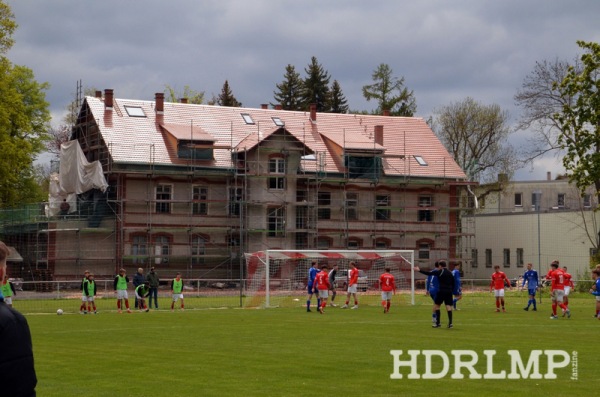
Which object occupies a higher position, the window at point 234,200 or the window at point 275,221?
the window at point 234,200

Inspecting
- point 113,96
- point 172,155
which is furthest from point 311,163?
point 113,96

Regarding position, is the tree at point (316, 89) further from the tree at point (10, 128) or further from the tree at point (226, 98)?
the tree at point (10, 128)

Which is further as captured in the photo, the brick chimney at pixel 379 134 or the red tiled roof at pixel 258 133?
the brick chimney at pixel 379 134

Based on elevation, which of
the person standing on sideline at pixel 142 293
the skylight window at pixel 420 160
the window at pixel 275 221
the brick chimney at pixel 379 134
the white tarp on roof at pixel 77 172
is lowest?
the person standing on sideline at pixel 142 293

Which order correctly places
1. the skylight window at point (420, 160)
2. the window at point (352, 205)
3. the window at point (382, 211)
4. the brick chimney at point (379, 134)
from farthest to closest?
1. the brick chimney at point (379, 134)
2. the skylight window at point (420, 160)
3. the window at point (382, 211)
4. the window at point (352, 205)

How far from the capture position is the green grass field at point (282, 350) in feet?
50.1

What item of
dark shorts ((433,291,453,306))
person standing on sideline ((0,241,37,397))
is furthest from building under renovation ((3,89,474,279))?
person standing on sideline ((0,241,37,397))

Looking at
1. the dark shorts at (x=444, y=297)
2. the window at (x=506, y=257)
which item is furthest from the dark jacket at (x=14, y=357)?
the window at (x=506, y=257)

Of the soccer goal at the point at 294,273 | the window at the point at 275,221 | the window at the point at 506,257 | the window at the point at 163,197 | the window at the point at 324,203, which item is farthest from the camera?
the window at the point at 506,257

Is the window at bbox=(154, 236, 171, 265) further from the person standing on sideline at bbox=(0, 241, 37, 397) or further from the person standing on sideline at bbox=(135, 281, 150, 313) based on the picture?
the person standing on sideline at bbox=(0, 241, 37, 397)

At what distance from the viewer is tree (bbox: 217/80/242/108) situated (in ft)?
351

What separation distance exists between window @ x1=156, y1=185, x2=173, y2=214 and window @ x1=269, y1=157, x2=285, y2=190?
7363 millimetres

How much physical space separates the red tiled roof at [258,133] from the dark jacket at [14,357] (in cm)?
6074

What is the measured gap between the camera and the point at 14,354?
650 cm
